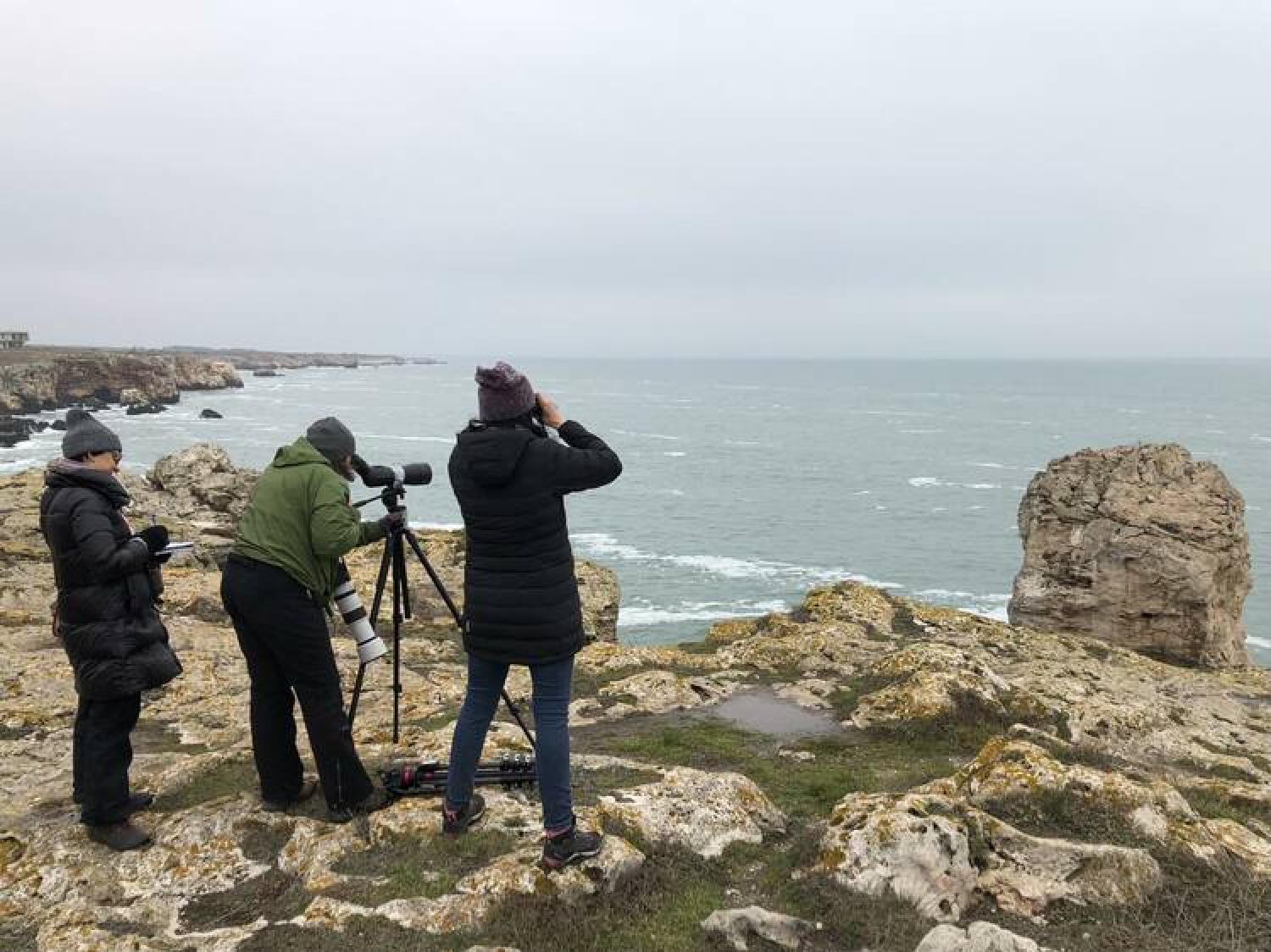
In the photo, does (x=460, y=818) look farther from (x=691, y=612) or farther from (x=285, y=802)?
(x=691, y=612)

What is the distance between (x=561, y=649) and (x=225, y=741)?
4892 mm

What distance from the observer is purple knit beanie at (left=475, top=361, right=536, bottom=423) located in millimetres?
5078

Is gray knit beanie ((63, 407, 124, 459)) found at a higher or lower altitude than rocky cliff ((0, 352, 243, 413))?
higher

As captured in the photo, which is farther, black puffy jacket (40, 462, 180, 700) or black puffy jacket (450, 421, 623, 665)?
black puffy jacket (40, 462, 180, 700)

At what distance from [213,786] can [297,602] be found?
7.34ft

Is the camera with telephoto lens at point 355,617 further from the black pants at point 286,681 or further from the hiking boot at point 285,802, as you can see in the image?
the hiking boot at point 285,802

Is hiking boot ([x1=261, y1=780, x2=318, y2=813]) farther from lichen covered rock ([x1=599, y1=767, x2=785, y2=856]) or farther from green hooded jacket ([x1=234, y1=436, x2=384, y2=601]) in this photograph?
lichen covered rock ([x1=599, y1=767, x2=785, y2=856])

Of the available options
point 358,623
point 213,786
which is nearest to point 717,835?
point 358,623

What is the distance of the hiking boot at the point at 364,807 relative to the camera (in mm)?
5984

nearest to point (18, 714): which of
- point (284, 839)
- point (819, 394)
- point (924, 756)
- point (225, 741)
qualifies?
point (225, 741)

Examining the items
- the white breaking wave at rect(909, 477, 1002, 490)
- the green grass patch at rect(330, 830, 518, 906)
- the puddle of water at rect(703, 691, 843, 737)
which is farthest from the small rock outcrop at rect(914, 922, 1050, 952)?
the white breaking wave at rect(909, 477, 1002, 490)

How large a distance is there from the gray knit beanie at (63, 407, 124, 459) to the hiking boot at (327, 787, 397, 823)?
9.83 ft

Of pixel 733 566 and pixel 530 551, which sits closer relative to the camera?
pixel 530 551

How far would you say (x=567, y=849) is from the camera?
5.21 meters
